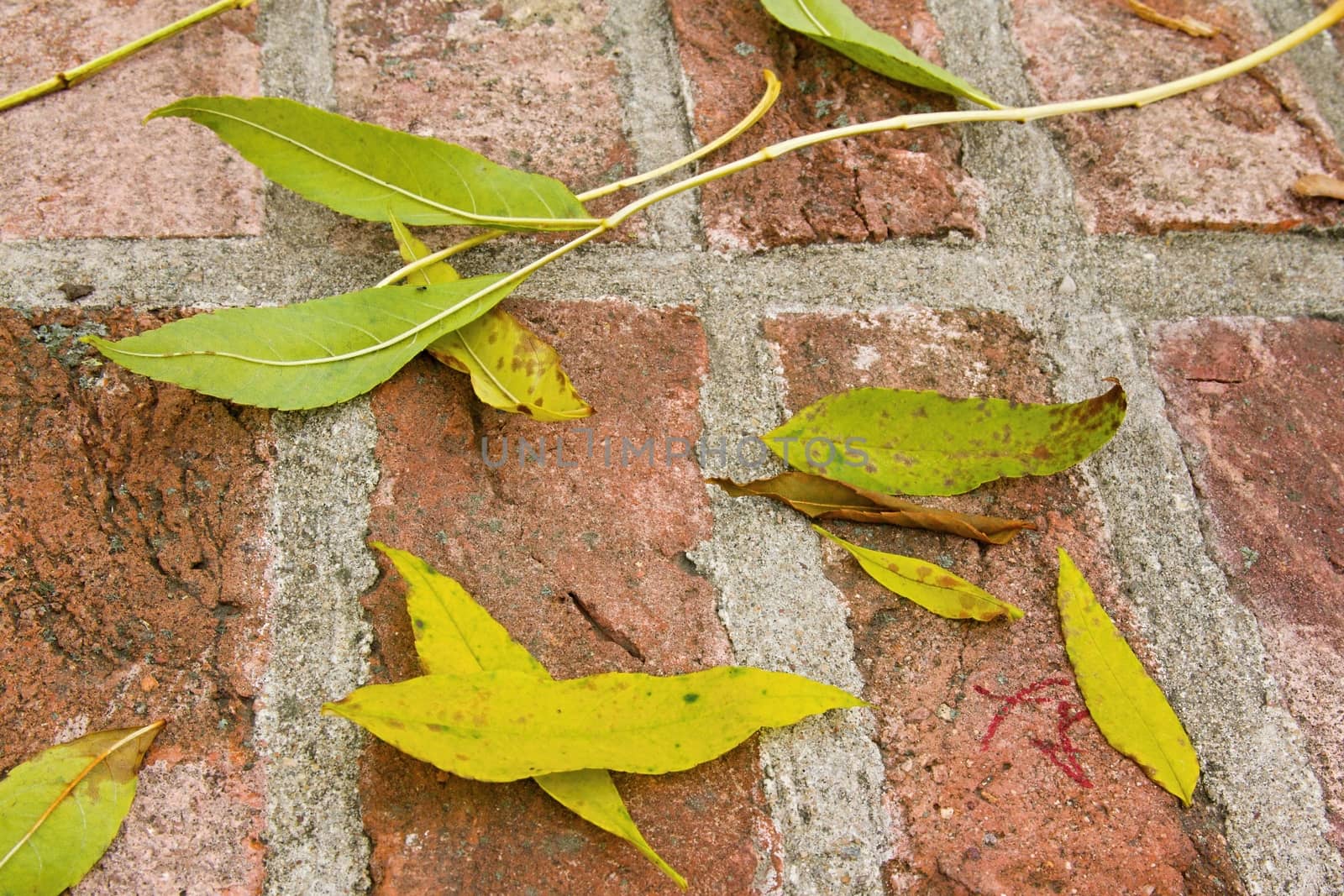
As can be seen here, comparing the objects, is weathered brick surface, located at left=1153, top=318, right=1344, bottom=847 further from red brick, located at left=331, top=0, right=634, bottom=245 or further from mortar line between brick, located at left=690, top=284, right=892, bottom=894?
red brick, located at left=331, top=0, right=634, bottom=245

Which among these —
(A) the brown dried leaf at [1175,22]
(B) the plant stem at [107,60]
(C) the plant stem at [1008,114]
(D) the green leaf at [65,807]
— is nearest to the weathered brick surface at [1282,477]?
(C) the plant stem at [1008,114]

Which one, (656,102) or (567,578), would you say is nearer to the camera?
(567,578)

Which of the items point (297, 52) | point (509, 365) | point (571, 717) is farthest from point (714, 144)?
point (571, 717)

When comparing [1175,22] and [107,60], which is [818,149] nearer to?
[1175,22]

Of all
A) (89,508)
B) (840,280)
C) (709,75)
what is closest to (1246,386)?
(840,280)

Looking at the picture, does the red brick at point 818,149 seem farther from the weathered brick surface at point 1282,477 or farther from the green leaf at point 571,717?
the green leaf at point 571,717

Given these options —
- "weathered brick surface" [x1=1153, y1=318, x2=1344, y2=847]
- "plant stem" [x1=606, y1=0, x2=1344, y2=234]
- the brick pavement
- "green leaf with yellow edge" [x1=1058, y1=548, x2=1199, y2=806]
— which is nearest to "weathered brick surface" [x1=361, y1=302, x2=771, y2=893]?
the brick pavement

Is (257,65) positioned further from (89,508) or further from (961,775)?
(961,775)
